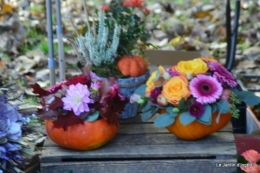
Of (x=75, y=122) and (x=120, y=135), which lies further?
(x=120, y=135)

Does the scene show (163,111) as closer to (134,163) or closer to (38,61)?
(134,163)

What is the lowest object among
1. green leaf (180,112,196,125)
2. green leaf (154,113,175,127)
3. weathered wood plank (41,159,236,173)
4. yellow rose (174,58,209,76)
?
weathered wood plank (41,159,236,173)

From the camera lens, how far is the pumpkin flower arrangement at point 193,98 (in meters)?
1.35

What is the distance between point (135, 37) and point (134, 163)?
1.50ft

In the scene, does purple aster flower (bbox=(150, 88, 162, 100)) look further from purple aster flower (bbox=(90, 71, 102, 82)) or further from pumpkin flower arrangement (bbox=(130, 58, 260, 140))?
A: purple aster flower (bbox=(90, 71, 102, 82))

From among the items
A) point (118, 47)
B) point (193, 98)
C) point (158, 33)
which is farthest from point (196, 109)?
point (158, 33)

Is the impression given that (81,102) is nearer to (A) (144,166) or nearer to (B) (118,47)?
(A) (144,166)

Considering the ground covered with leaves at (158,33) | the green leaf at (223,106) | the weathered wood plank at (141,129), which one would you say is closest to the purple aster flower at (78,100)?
the weathered wood plank at (141,129)

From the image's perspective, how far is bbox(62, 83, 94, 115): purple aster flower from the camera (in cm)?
133

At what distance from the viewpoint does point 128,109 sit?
1616 millimetres

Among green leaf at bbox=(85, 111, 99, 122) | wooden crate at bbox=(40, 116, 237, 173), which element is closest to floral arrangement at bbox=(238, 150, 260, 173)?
wooden crate at bbox=(40, 116, 237, 173)

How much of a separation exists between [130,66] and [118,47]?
0.08 m

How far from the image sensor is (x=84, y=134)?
1.34 meters

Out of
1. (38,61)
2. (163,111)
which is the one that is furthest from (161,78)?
(38,61)
